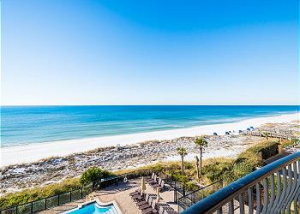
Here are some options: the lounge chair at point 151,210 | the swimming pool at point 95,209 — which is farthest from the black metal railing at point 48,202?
the lounge chair at point 151,210

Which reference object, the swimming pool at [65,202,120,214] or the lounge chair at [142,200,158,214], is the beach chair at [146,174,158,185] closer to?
the swimming pool at [65,202,120,214]

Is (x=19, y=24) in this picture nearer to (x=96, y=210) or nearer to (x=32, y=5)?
(x=32, y=5)

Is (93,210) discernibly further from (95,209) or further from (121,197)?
(121,197)

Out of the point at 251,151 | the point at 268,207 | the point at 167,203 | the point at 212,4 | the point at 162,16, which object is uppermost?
the point at 162,16

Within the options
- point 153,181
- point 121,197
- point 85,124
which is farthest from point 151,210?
point 85,124

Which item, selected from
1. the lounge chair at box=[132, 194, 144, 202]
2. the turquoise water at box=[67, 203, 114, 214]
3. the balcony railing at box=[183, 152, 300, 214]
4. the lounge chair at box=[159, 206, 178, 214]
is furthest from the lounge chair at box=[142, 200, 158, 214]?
the balcony railing at box=[183, 152, 300, 214]

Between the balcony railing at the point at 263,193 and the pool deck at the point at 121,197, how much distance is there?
9413 mm

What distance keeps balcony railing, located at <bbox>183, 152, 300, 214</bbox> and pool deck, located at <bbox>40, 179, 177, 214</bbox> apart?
30.9 ft

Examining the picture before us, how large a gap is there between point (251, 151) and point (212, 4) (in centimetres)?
1231

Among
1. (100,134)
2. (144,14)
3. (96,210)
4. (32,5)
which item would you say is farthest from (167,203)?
(100,134)

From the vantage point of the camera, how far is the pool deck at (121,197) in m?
10.1

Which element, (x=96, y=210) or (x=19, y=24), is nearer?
(x=96, y=210)

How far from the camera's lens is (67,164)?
20859 mm

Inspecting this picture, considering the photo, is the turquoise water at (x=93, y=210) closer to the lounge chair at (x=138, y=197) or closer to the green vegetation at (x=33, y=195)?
the lounge chair at (x=138, y=197)
